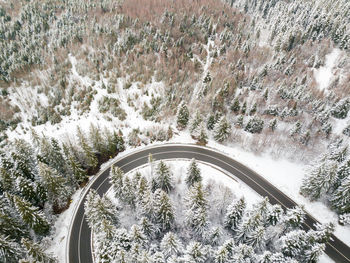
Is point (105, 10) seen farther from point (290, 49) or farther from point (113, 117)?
point (290, 49)

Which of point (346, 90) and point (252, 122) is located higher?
point (346, 90)

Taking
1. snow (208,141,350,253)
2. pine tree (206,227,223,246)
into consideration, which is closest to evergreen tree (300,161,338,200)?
snow (208,141,350,253)

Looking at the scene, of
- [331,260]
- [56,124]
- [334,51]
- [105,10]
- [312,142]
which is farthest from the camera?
[105,10]

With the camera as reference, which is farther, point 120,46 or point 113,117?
point 120,46

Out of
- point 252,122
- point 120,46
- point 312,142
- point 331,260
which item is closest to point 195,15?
point 120,46

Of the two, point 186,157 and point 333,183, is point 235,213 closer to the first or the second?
point 186,157

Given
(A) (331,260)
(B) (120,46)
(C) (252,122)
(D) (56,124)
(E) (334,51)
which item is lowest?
(D) (56,124)

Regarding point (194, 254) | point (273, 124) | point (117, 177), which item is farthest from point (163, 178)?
point (273, 124)
